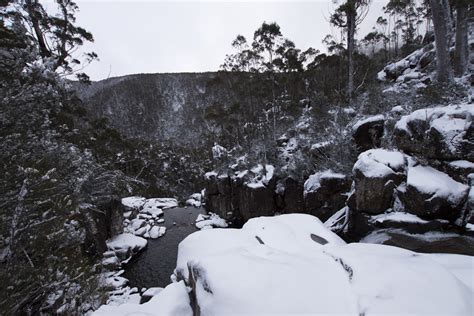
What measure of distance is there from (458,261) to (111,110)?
6769 centimetres

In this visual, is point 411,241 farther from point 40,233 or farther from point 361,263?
point 40,233

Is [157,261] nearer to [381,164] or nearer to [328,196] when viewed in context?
[328,196]

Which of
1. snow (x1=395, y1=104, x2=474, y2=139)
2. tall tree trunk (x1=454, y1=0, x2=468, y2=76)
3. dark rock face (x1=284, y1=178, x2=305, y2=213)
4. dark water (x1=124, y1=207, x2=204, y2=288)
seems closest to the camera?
snow (x1=395, y1=104, x2=474, y2=139)

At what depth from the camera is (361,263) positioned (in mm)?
2500

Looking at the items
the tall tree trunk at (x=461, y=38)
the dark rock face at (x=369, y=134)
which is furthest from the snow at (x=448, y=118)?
the tall tree trunk at (x=461, y=38)

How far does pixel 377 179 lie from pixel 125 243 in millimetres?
12778

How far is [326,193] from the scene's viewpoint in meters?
7.73

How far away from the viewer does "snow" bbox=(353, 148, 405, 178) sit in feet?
15.8

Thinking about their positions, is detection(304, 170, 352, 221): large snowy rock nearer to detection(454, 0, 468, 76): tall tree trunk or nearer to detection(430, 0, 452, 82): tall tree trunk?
detection(430, 0, 452, 82): tall tree trunk

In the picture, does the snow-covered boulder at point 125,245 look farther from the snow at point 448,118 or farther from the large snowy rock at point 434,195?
the snow at point 448,118

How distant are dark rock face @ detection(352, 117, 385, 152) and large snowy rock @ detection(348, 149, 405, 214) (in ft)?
7.98

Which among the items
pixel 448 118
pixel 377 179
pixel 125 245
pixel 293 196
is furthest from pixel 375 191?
pixel 125 245

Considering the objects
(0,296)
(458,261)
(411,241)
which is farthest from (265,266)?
(0,296)

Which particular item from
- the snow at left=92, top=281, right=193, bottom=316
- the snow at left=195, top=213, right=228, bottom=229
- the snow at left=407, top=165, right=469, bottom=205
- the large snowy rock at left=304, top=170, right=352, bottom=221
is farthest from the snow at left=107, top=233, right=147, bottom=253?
the snow at left=407, top=165, right=469, bottom=205
